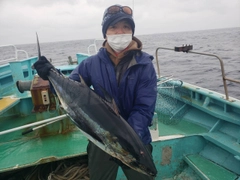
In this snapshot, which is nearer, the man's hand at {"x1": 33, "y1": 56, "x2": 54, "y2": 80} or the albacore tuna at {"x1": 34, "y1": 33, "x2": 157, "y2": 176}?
the albacore tuna at {"x1": 34, "y1": 33, "x2": 157, "y2": 176}

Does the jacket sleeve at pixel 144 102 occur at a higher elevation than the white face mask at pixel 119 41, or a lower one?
lower

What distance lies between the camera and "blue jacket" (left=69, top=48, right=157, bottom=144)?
95.7 inches

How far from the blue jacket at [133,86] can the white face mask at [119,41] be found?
164 mm

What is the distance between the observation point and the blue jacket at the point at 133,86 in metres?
2.43

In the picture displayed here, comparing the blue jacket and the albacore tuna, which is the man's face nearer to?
the blue jacket

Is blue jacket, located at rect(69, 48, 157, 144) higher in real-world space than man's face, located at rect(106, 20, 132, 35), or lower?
lower

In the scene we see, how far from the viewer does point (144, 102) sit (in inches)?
95.2

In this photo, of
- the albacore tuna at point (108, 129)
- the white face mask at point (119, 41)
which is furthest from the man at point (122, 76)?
the albacore tuna at point (108, 129)

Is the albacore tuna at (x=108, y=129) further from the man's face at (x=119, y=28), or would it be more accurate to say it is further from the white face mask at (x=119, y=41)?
the man's face at (x=119, y=28)

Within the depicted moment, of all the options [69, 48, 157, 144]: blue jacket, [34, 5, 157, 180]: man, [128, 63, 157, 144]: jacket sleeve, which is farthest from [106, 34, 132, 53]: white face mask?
[128, 63, 157, 144]: jacket sleeve

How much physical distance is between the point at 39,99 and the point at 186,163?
314 centimetres

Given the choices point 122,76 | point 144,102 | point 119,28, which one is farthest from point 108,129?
point 119,28

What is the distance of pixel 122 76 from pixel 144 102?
1.32 feet

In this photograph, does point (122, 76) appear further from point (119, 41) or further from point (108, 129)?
point (108, 129)
